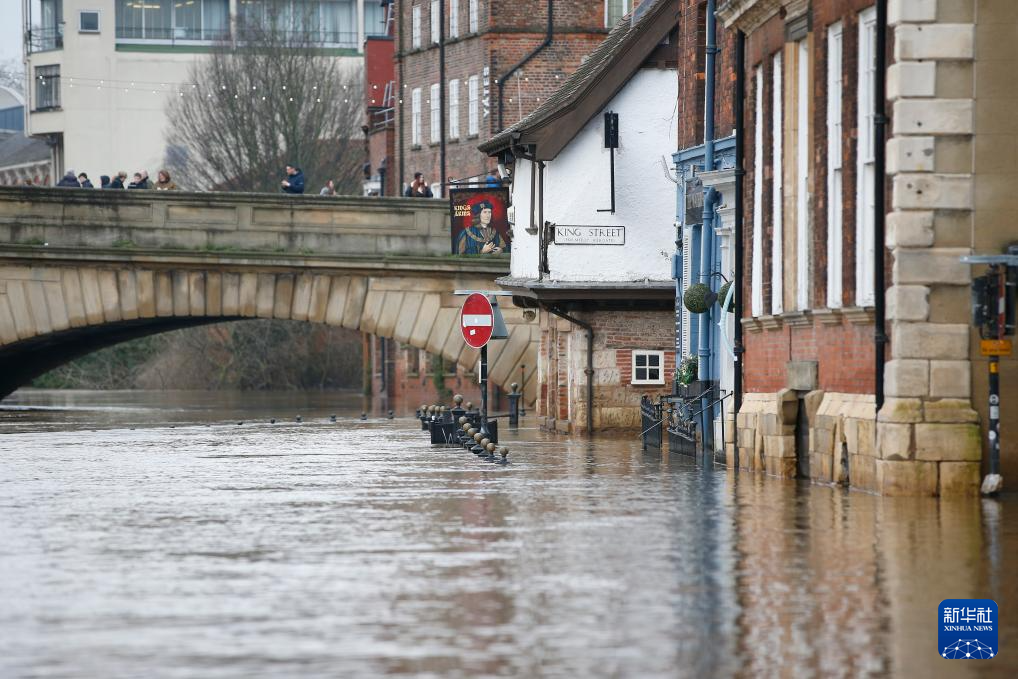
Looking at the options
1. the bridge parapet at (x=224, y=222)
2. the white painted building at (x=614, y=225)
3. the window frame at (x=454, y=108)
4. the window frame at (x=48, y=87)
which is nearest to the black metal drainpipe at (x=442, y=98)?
the window frame at (x=454, y=108)

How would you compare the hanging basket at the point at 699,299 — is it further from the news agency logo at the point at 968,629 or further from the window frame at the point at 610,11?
the window frame at the point at 610,11

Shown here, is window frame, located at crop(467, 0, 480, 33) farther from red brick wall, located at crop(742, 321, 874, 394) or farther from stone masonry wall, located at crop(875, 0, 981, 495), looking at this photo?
stone masonry wall, located at crop(875, 0, 981, 495)

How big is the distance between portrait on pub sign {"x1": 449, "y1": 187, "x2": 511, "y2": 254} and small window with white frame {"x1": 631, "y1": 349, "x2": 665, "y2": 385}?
6.72 meters

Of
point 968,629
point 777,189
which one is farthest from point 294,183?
point 968,629

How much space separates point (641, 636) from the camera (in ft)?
35.8

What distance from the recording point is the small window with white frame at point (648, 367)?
132 ft

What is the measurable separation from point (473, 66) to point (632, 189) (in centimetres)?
2582

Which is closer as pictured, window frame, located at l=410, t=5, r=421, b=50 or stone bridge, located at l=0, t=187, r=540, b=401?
stone bridge, located at l=0, t=187, r=540, b=401

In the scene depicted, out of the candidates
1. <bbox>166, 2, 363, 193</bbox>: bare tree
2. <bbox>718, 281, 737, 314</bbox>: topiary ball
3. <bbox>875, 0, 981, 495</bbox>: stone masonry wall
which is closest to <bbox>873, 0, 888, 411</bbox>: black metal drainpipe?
<bbox>875, 0, 981, 495</bbox>: stone masonry wall

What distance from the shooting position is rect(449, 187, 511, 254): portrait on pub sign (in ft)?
150

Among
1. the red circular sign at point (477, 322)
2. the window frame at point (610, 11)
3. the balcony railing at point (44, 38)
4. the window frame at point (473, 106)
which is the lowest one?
the red circular sign at point (477, 322)

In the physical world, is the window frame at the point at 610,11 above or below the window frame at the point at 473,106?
above

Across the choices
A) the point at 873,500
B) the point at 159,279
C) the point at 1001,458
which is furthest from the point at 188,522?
the point at 159,279

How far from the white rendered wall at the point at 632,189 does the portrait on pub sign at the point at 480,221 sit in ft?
17.9
